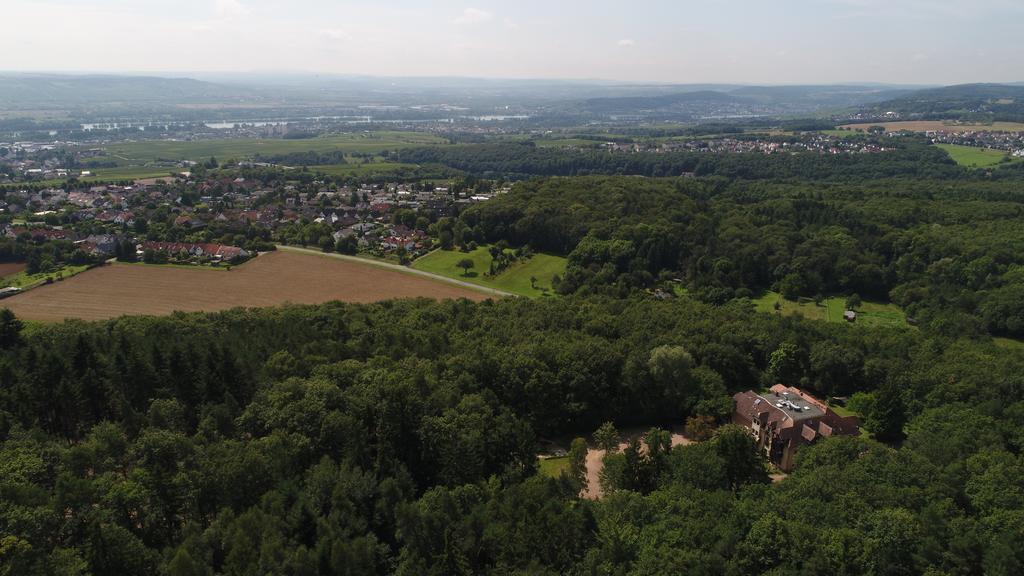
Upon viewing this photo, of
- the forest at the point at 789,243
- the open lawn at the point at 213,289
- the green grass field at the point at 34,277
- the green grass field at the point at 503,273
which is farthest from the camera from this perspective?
the green grass field at the point at 503,273

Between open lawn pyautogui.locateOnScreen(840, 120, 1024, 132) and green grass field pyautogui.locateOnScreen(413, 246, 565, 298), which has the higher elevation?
open lawn pyautogui.locateOnScreen(840, 120, 1024, 132)

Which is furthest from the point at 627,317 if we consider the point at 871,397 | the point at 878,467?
the point at 878,467

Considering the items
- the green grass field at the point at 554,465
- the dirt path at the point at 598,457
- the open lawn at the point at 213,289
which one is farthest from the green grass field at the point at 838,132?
the green grass field at the point at 554,465

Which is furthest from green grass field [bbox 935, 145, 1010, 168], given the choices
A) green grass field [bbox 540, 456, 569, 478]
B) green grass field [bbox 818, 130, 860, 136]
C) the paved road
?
green grass field [bbox 540, 456, 569, 478]

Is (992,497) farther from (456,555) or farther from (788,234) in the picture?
(788,234)

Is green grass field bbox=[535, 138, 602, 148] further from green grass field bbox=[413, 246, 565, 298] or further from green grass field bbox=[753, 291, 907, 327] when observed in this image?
green grass field bbox=[753, 291, 907, 327]

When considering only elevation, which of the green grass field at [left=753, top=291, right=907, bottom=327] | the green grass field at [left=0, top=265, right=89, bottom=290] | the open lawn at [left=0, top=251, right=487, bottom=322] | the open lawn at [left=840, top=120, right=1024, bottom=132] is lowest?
the green grass field at [left=753, top=291, right=907, bottom=327]

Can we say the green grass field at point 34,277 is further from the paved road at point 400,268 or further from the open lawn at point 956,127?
the open lawn at point 956,127
